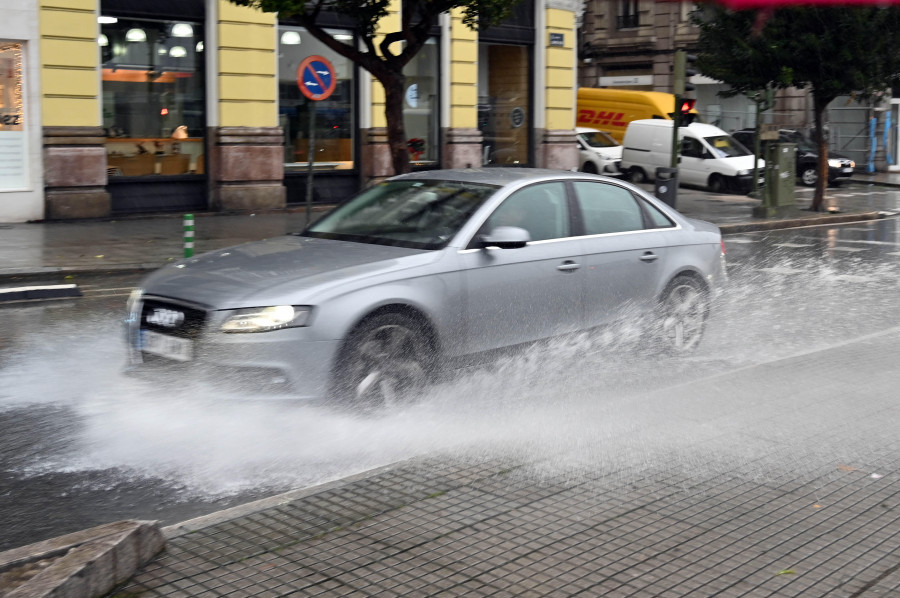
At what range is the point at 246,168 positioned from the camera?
21.0 metres

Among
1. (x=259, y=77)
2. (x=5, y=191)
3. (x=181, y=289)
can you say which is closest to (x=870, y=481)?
(x=181, y=289)

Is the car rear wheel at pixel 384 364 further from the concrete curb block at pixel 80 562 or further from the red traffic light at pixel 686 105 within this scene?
the red traffic light at pixel 686 105

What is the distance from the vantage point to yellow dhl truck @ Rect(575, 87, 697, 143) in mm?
35688

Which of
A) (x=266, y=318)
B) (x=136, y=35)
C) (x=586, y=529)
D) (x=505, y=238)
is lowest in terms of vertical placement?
(x=586, y=529)

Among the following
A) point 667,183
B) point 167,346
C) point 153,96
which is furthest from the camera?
point 153,96

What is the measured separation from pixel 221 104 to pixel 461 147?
622cm

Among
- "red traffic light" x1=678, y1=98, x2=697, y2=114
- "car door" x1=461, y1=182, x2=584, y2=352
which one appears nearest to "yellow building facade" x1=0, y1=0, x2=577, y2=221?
"red traffic light" x1=678, y1=98, x2=697, y2=114

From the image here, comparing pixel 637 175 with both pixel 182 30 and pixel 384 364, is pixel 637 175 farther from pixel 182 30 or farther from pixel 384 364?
pixel 384 364

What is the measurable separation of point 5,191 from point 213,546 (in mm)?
15451

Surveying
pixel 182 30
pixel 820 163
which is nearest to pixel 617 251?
pixel 182 30

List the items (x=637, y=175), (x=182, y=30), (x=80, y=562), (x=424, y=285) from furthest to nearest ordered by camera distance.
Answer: (x=637, y=175) → (x=182, y=30) → (x=424, y=285) → (x=80, y=562)

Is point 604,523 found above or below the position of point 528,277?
below

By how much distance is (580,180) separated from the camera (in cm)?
791

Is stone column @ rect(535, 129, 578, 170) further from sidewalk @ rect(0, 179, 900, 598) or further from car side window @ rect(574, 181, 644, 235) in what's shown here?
sidewalk @ rect(0, 179, 900, 598)
